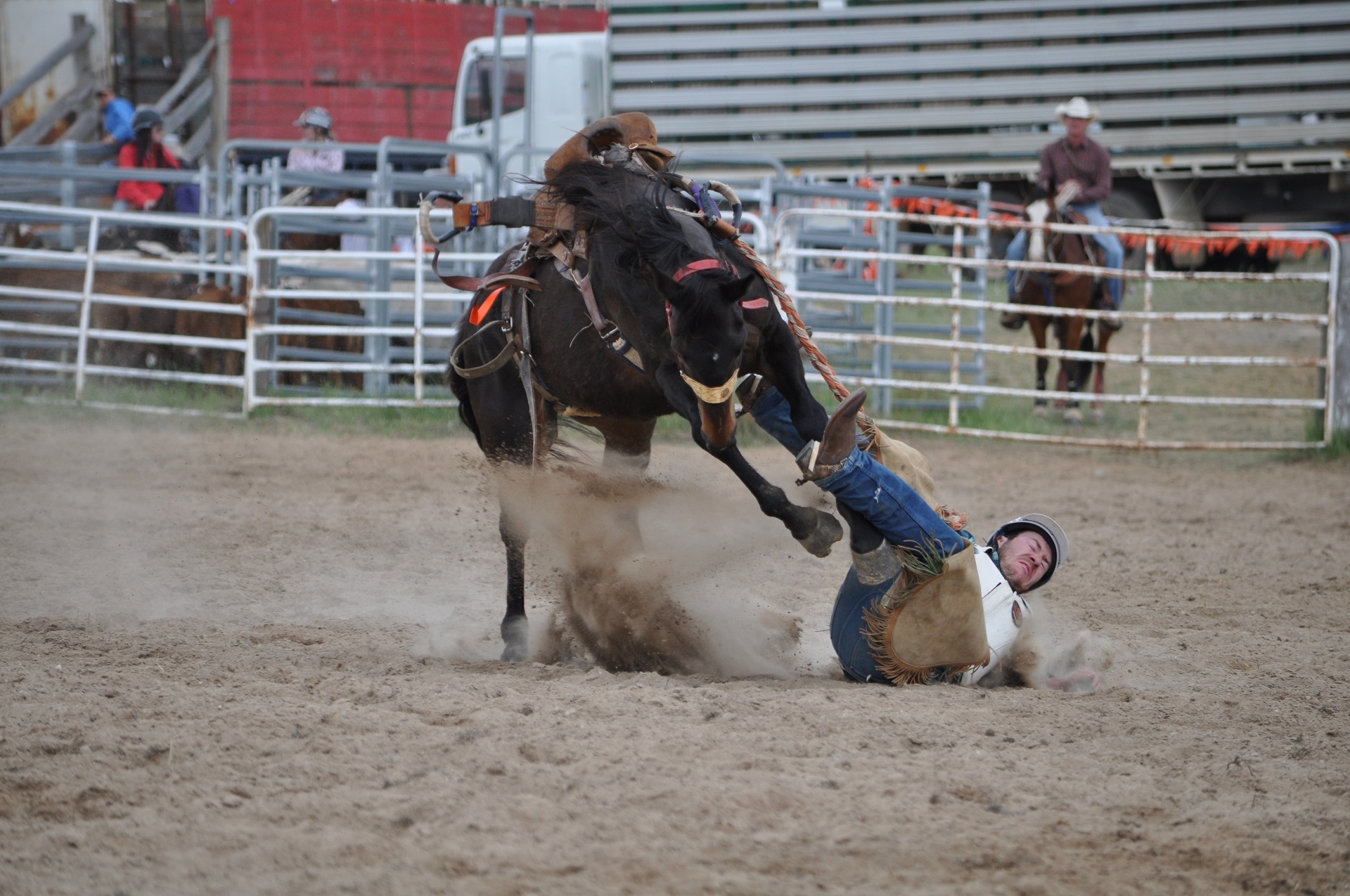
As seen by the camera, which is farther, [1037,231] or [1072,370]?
[1072,370]

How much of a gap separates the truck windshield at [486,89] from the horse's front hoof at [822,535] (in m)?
12.0

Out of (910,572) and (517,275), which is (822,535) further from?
(517,275)

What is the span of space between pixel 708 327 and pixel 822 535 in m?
0.67

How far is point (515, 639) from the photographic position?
13.9 feet

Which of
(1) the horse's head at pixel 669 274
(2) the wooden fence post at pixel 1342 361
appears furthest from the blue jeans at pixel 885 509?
(2) the wooden fence post at pixel 1342 361

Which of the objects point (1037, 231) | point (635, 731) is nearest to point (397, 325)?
point (1037, 231)

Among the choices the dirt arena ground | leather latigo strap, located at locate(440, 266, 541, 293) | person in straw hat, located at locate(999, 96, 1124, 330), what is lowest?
the dirt arena ground

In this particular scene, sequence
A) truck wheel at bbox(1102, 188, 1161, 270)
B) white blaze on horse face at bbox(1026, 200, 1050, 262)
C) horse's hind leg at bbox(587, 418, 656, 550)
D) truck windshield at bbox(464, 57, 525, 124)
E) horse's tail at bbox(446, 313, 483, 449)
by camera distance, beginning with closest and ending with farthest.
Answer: horse's hind leg at bbox(587, 418, 656, 550) → horse's tail at bbox(446, 313, 483, 449) → white blaze on horse face at bbox(1026, 200, 1050, 262) → truck windshield at bbox(464, 57, 525, 124) → truck wheel at bbox(1102, 188, 1161, 270)

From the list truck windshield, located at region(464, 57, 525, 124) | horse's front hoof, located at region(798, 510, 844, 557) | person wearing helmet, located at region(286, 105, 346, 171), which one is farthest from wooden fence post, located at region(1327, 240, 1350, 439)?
truck windshield, located at region(464, 57, 525, 124)

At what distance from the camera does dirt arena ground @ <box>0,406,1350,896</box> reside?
232cm

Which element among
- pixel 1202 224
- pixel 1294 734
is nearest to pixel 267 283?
pixel 1294 734

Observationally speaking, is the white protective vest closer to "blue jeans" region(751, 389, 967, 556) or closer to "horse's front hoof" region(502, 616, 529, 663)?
"blue jeans" region(751, 389, 967, 556)

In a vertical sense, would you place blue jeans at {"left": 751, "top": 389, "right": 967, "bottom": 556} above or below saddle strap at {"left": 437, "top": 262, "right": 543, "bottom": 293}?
below

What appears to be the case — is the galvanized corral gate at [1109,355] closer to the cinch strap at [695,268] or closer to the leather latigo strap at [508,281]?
the leather latigo strap at [508,281]
